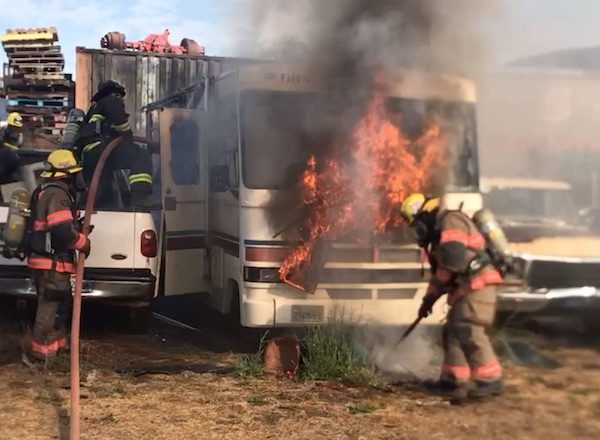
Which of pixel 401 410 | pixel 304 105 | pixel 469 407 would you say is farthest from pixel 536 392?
pixel 304 105

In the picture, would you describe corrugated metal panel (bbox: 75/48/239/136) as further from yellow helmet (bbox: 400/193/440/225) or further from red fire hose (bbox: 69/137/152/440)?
yellow helmet (bbox: 400/193/440/225)

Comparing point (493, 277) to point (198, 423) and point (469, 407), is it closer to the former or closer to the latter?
point (469, 407)

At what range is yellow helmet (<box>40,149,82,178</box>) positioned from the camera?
21.5 ft

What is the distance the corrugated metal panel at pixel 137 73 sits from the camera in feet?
38.8

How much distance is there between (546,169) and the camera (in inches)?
328

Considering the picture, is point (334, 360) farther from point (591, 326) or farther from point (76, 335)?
point (591, 326)

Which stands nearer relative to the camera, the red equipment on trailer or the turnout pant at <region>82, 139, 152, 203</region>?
the turnout pant at <region>82, 139, 152, 203</region>

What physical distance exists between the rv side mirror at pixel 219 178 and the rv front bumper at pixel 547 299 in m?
2.87

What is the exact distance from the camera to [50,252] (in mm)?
6520

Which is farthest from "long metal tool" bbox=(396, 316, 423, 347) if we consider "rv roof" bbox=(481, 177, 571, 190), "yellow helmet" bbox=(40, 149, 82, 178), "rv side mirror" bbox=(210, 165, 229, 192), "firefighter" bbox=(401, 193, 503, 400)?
"yellow helmet" bbox=(40, 149, 82, 178)

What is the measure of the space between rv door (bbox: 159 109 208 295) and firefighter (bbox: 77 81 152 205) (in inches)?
10.6

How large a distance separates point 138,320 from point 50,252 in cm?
173

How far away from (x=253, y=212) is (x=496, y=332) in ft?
9.14

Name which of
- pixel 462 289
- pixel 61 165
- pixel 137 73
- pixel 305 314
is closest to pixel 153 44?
pixel 137 73
